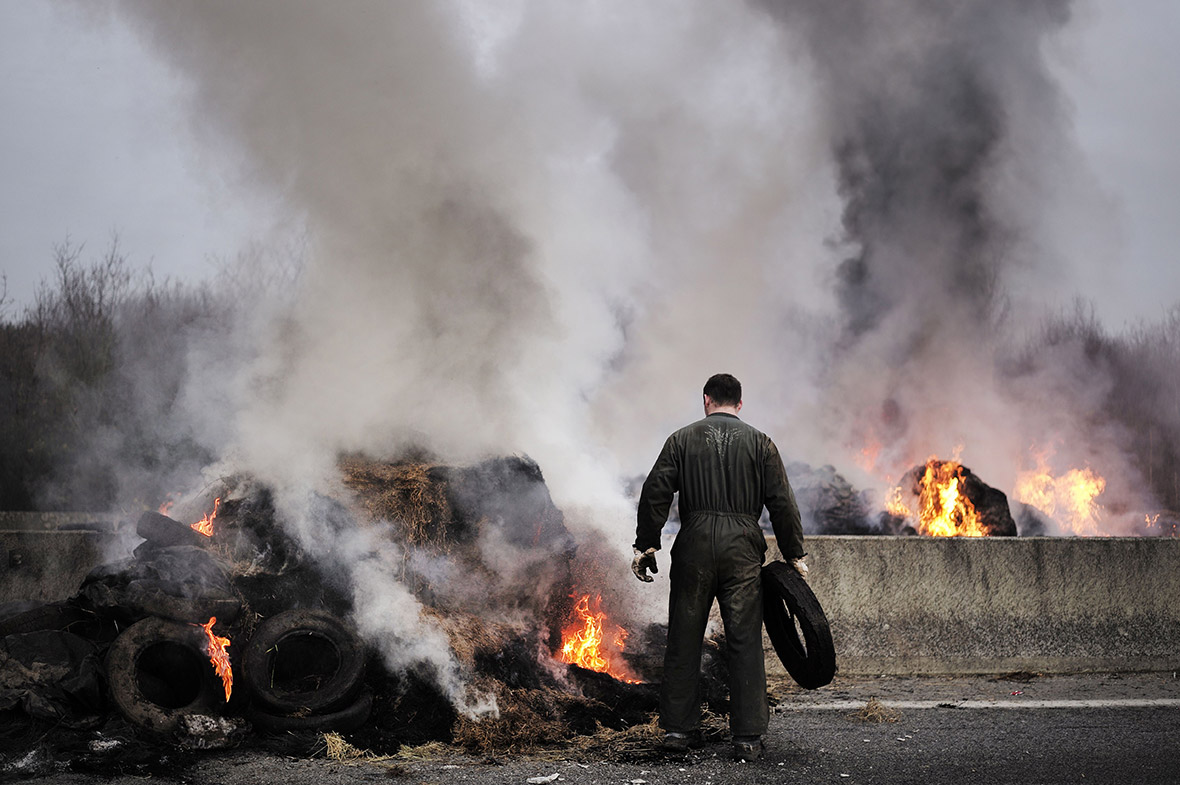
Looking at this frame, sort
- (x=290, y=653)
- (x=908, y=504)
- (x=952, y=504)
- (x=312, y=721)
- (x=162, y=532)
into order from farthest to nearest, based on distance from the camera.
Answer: (x=908, y=504) < (x=952, y=504) < (x=162, y=532) < (x=290, y=653) < (x=312, y=721)

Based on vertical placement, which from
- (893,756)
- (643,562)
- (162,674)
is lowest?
(893,756)

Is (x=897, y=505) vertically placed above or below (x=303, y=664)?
above

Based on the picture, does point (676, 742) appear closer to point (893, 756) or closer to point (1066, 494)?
point (893, 756)

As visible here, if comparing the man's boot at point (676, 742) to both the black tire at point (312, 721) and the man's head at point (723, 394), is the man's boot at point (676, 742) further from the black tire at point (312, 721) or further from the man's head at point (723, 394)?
the man's head at point (723, 394)

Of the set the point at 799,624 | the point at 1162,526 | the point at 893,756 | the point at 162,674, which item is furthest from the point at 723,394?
the point at 1162,526

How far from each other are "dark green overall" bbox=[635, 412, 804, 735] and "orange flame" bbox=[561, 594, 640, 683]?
1.04 meters

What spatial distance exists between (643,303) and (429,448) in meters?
6.97

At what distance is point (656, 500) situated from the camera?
498 cm

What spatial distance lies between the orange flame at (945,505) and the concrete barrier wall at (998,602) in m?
→ 2.76

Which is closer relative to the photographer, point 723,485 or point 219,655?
point 723,485

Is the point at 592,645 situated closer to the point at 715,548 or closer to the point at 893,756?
the point at 715,548

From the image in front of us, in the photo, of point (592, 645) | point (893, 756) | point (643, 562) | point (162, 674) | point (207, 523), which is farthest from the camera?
point (207, 523)

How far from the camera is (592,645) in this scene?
19.7 feet

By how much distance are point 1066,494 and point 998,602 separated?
25.1ft
